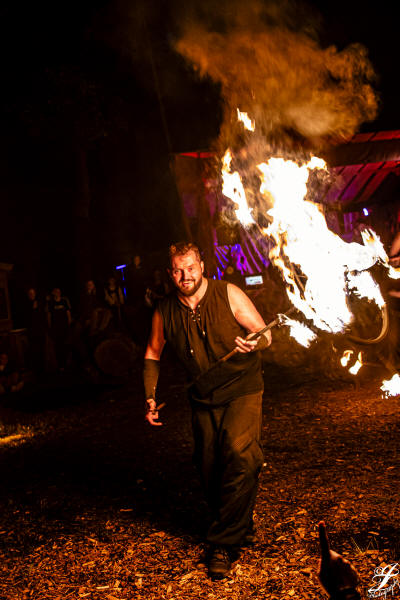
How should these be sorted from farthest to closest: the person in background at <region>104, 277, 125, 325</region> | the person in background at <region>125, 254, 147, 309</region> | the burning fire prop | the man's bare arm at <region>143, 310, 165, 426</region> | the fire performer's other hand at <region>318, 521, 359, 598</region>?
the person in background at <region>125, 254, 147, 309</region> → the person in background at <region>104, 277, 125, 325</region> → the burning fire prop → the man's bare arm at <region>143, 310, 165, 426</region> → the fire performer's other hand at <region>318, 521, 359, 598</region>

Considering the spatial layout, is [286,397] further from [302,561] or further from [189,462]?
[302,561]

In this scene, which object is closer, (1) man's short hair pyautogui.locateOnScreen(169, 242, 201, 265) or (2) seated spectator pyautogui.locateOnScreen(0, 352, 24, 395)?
(1) man's short hair pyautogui.locateOnScreen(169, 242, 201, 265)

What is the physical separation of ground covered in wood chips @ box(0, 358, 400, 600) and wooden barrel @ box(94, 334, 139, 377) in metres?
2.92

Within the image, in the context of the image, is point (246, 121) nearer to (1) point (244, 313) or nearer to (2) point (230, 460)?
(1) point (244, 313)

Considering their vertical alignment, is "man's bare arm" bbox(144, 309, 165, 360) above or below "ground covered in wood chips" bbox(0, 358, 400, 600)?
above

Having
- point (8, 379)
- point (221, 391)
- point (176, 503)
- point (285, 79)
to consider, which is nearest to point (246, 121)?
point (285, 79)

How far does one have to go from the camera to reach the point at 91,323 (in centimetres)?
1244

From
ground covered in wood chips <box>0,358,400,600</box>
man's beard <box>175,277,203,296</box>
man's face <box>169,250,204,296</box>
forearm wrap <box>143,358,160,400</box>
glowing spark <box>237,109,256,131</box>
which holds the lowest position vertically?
ground covered in wood chips <box>0,358,400,600</box>

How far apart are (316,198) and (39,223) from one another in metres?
14.0

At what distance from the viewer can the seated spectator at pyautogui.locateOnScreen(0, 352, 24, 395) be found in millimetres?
12703

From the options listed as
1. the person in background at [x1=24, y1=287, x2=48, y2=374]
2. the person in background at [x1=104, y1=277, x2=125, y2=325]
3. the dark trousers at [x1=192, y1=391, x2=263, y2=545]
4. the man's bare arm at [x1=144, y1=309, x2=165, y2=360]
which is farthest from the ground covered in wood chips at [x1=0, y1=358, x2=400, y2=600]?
the person in background at [x1=104, y1=277, x2=125, y2=325]

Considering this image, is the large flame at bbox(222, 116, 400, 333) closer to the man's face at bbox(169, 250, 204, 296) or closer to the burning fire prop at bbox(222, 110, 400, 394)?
the burning fire prop at bbox(222, 110, 400, 394)

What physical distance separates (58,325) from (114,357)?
3.88 meters

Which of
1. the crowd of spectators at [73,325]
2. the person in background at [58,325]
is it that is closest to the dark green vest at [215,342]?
the crowd of spectators at [73,325]
